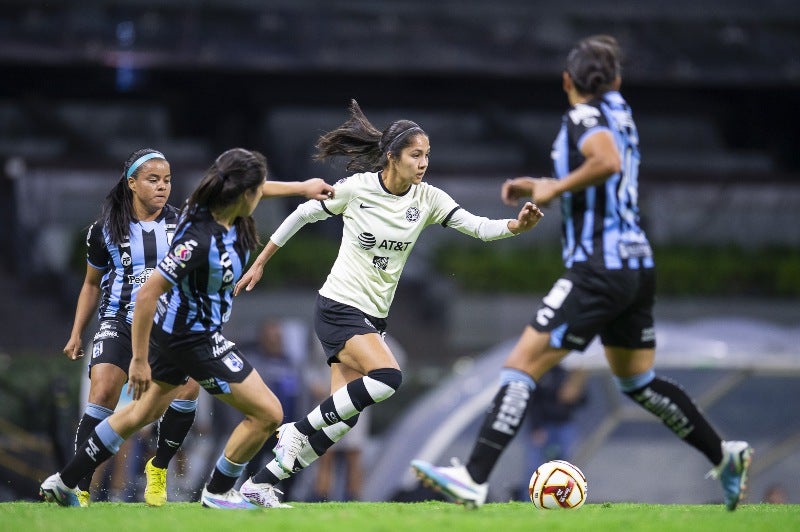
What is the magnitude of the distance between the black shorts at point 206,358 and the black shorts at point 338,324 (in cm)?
82

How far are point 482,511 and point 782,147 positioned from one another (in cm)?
2284

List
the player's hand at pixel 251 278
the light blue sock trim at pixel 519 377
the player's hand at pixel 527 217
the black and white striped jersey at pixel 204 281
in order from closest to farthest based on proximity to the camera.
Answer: the light blue sock trim at pixel 519 377 < the black and white striped jersey at pixel 204 281 < the player's hand at pixel 527 217 < the player's hand at pixel 251 278

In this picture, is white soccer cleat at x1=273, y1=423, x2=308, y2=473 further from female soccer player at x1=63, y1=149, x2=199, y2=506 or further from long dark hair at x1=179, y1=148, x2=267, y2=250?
long dark hair at x1=179, y1=148, x2=267, y2=250

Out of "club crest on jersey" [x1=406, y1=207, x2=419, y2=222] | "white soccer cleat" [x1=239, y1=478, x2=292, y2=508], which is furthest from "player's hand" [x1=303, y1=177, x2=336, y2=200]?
"white soccer cleat" [x1=239, y1=478, x2=292, y2=508]

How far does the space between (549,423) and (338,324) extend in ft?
18.2

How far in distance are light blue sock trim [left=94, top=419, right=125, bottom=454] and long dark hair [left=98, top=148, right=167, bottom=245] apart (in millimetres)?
1256

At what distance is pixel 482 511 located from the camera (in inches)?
268

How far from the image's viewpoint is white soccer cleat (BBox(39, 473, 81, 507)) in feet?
23.4

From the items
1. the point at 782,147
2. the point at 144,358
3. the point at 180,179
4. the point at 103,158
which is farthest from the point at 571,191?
the point at 782,147

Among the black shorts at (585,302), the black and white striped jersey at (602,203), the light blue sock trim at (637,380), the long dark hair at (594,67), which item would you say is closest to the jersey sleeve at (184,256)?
the black shorts at (585,302)

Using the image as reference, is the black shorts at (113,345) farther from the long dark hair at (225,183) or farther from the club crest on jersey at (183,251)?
the club crest on jersey at (183,251)

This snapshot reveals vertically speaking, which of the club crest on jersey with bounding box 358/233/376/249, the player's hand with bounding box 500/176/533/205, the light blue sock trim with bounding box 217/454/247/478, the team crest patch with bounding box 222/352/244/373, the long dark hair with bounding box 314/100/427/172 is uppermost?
the long dark hair with bounding box 314/100/427/172

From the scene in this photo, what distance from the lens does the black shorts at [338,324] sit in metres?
7.36

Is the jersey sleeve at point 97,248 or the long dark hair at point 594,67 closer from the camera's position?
the long dark hair at point 594,67
